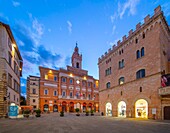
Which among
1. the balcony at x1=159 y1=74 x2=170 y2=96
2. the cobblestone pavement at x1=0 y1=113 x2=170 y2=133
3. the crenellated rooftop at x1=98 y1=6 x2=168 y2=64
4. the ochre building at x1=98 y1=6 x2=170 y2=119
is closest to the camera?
the cobblestone pavement at x1=0 y1=113 x2=170 y2=133

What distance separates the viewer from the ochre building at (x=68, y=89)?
50094 mm

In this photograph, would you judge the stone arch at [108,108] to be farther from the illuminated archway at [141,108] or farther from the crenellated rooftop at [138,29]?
the crenellated rooftop at [138,29]

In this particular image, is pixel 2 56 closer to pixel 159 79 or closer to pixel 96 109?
pixel 159 79

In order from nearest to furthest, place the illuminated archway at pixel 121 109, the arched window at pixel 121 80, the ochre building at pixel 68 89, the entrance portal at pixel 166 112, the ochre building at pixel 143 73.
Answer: the entrance portal at pixel 166 112 < the ochre building at pixel 143 73 < the illuminated archway at pixel 121 109 < the arched window at pixel 121 80 < the ochre building at pixel 68 89

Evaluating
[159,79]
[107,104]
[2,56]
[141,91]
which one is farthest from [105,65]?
[2,56]

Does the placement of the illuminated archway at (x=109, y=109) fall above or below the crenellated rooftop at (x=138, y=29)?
below

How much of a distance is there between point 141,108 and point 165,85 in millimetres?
5788

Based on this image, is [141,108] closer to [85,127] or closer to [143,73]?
[143,73]

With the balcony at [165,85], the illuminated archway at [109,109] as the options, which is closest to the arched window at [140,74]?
the balcony at [165,85]

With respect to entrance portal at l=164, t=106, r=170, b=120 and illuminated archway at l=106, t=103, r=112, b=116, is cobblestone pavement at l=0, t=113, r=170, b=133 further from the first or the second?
illuminated archway at l=106, t=103, r=112, b=116

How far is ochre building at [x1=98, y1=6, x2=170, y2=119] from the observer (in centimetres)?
1988

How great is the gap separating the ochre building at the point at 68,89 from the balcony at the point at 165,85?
38635mm

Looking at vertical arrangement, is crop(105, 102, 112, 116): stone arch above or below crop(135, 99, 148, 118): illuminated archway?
below

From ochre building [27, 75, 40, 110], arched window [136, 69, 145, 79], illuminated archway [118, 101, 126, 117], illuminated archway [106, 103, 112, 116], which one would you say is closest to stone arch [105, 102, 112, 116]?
illuminated archway [106, 103, 112, 116]
